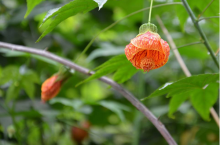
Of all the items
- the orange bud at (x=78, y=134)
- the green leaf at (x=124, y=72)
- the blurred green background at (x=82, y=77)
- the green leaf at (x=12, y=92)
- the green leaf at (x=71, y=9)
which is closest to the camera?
the green leaf at (x=71, y=9)

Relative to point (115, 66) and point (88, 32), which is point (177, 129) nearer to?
point (88, 32)

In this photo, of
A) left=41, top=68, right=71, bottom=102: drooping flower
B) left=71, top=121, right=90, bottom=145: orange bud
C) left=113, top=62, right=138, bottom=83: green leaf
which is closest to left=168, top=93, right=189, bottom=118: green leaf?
left=113, top=62, right=138, bottom=83: green leaf

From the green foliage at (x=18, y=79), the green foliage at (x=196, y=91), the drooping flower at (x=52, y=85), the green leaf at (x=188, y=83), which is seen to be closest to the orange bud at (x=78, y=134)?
the green foliage at (x=18, y=79)

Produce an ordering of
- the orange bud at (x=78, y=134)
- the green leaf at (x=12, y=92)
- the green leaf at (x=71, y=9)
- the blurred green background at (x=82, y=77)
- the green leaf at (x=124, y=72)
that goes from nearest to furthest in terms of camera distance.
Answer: the green leaf at (x=71, y=9) < the green leaf at (x=124, y=72) < the green leaf at (x=12, y=92) < the blurred green background at (x=82, y=77) < the orange bud at (x=78, y=134)

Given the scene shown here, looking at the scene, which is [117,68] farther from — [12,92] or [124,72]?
[12,92]

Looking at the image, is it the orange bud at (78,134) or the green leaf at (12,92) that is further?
the orange bud at (78,134)

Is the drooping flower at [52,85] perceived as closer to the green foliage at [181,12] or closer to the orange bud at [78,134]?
the green foliage at [181,12]

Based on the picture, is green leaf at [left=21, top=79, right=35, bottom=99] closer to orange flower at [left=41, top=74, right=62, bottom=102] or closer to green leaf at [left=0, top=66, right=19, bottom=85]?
green leaf at [left=0, top=66, right=19, bottom=85]
